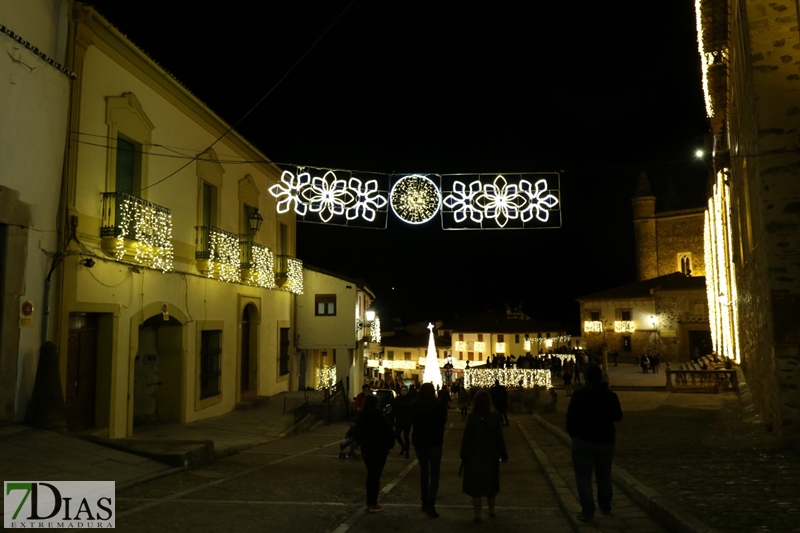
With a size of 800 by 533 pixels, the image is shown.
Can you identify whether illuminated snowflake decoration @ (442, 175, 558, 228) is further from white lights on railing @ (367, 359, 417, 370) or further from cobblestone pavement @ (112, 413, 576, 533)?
white lights on railing @ (367, 359, 417, 370)

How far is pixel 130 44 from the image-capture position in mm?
12211

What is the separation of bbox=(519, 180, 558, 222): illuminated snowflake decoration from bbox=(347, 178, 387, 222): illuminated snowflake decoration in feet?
9.57

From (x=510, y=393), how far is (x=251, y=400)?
1365cm

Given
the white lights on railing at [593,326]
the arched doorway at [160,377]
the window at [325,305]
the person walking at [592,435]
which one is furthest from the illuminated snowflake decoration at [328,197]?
the white lights on railing at [593,326]

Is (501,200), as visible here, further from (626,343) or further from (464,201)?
(626,343)

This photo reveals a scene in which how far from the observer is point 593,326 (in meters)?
49.8

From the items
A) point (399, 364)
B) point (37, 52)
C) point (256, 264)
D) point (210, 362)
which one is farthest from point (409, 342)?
point (37, 52)

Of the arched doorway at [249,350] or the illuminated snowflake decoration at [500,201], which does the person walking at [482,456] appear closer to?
the illuminated snowflake decoration at [500,201]

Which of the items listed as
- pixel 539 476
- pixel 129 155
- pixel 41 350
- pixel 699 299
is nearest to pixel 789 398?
pixel 539 476

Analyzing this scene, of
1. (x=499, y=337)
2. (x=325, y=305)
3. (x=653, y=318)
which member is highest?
(x=325, y=305)

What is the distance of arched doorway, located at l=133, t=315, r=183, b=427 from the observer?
48.1 ft

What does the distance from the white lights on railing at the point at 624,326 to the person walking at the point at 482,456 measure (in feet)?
147

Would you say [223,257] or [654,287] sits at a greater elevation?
[654,287]

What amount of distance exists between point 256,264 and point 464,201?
8240 mm
